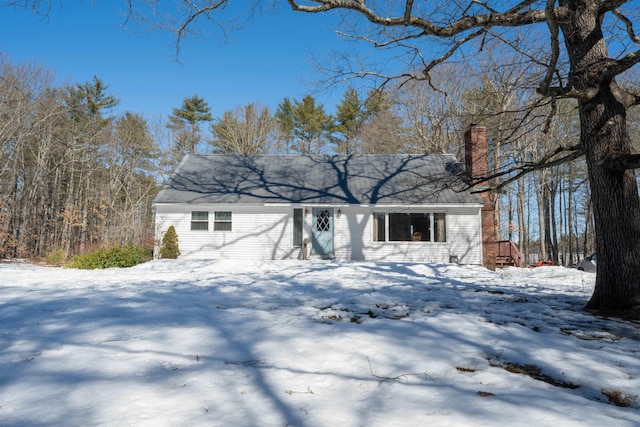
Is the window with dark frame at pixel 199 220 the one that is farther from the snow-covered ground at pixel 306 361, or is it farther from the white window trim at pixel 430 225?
the snow-covered ground at pixel 306 361

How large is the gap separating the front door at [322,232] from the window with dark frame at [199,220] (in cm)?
426

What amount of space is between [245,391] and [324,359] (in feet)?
2.46

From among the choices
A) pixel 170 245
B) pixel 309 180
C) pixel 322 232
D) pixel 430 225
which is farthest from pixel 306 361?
pixel 309 180

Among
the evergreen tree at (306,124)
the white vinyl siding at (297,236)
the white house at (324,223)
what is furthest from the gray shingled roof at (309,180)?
the evergreen tree at (306,124)

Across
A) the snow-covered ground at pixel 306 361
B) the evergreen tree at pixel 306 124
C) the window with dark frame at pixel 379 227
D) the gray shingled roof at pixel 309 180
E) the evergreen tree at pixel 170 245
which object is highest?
the evergreen tree at pixel 306 124

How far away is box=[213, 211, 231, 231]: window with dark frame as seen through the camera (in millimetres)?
14398

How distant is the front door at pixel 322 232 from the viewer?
1418 cm

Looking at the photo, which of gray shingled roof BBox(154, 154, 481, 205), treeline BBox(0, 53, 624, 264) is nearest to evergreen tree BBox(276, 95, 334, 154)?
treeline BBox(0, 53, 624, 264)

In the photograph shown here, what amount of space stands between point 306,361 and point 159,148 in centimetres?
2736

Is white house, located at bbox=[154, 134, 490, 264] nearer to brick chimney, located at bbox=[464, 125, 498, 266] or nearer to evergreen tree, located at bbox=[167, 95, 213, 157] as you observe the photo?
brick chimney, located at bbox=[464, 125, 498, 266]

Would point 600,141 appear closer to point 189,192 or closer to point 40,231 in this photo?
point 189,192

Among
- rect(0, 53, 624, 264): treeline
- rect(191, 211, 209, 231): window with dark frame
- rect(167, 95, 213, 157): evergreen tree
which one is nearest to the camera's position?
rect(191, 211, 209, 231): window with dark frame

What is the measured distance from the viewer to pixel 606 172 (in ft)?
16.2

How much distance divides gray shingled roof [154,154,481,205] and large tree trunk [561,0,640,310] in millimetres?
7775
